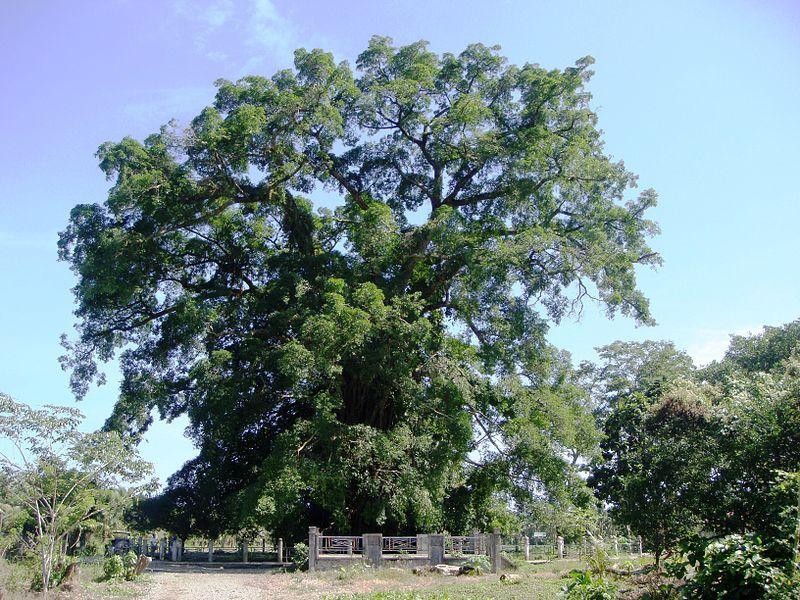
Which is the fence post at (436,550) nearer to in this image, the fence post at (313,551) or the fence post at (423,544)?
the fence post at (423,544)

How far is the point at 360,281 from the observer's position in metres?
23.6

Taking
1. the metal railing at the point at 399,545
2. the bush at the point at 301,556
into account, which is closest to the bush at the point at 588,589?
the metal railing at the point at 399,545

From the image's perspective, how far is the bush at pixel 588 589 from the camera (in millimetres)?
8906

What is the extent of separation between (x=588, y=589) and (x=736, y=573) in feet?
6.16

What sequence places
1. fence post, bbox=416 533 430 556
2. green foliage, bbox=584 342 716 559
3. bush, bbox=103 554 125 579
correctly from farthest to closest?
fence post, bbox=416 533 430 556 < bush, bbox=103 554 125 579 < green foliage, bbox=584 342 716 559

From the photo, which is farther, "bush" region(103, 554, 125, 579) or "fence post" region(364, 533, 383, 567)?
"fence post" region(364, 533, 383, 567)

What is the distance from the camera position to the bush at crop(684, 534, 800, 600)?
25.5ft

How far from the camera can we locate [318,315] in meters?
21.3

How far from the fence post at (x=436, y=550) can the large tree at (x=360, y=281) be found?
4.93 ft

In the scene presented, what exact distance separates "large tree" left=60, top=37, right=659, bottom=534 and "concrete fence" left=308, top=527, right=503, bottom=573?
121 cm

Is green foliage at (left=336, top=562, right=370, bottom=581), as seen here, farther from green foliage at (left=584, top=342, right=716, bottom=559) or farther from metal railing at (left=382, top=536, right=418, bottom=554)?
green foliage at (left=584, top=342, right=716, bottom=559)

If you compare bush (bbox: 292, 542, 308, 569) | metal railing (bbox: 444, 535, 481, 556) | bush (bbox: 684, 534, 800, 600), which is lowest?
bush (bbox: 292, 542, 308, 569)

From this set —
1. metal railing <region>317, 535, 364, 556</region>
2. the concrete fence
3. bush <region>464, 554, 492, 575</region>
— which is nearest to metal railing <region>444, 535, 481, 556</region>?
the concrete fence

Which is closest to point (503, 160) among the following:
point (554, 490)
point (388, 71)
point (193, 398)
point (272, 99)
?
point (388, 71)
